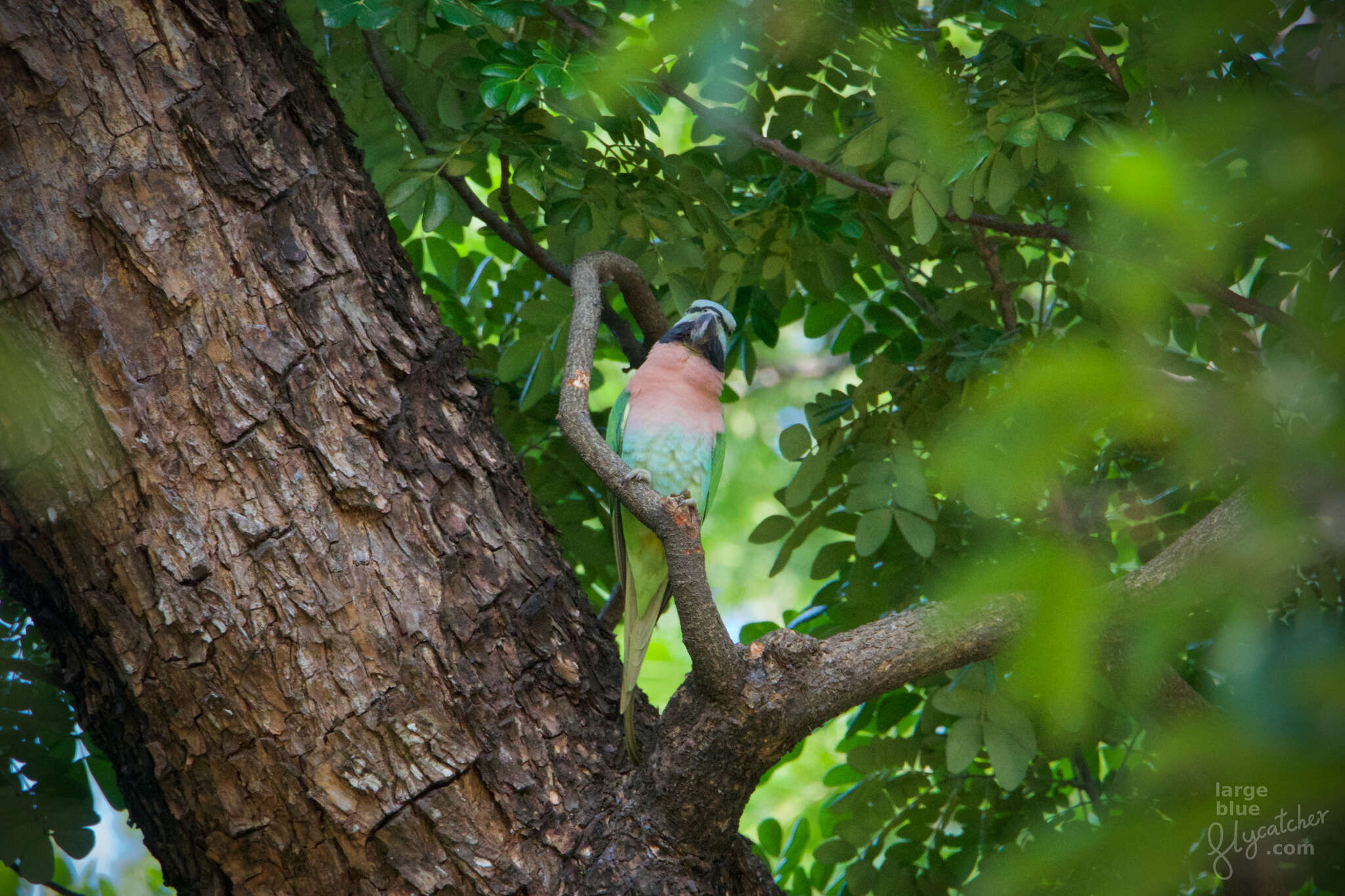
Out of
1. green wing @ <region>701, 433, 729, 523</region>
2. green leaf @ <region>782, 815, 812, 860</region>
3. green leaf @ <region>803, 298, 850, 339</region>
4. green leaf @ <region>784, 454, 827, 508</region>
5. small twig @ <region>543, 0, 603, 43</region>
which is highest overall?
small twig @ <region>543, 0, 603, 43</region>

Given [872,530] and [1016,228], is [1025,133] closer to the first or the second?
[1016,228]

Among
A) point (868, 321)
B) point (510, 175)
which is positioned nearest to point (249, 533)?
point (510, 175)

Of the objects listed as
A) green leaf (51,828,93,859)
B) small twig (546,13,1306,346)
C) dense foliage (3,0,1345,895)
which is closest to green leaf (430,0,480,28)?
dense foliage (3,0,1345,895)

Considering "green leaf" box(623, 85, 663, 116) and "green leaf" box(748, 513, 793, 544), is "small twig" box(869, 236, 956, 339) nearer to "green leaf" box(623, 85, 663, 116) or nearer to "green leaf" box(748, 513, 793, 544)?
"green leaf" box(748, 513, 793, 544)

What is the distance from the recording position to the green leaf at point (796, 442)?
316cm

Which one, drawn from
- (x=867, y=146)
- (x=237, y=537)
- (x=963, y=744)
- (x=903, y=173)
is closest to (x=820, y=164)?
(x=867, y=146)

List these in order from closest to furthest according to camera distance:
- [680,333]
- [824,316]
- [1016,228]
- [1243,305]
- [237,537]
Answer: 1. [237,537]
2. [1243,305]
3. [1016,228]
4. [680,333]
5. [824,316]

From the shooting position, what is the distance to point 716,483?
11.2 ft

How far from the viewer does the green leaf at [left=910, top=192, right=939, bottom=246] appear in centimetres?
259

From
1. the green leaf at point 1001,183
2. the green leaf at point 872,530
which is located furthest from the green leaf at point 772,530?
the green leaf at point 1001,183

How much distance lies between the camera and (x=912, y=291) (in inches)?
134

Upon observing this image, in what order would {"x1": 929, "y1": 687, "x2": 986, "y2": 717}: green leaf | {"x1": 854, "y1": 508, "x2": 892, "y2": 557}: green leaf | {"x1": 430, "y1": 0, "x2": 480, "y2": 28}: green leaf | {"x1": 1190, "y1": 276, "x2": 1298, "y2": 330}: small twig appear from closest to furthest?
{"x1": 1190, "y1": 276, "x2": 1298, "y2": 330}: small twig, {"x1": 430, "y1": 0, "x2": 480, "y2": 28}: green leaf, {"x1": 929, "y1": 687, "x2": 986, "y2": 717}: green leaf, {"x1": 854, "y1": 508, "x2": 892, "y2": 557}: green leaf

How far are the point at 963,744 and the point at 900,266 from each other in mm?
1762

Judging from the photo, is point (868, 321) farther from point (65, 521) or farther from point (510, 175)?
point (65, 521)
